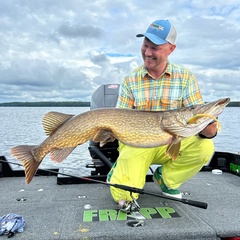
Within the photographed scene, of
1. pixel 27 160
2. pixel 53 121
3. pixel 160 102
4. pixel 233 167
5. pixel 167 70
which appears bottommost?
pixel 233 167

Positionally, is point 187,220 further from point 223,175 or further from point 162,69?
point 223,175

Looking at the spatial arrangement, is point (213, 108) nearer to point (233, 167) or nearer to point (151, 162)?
point (151, 162)

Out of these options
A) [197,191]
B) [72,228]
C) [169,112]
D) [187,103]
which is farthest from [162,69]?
[72,228]

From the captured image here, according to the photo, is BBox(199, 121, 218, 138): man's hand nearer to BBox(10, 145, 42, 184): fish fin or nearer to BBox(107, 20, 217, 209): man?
BBox(107, 20, 217, 209): man

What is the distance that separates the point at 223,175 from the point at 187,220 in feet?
8.02

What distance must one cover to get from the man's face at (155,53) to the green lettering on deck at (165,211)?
1574 millimetres

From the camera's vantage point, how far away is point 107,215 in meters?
3.35

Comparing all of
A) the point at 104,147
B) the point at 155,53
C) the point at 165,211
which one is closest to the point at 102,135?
the point at 165,211

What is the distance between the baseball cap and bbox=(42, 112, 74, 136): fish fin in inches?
52.1

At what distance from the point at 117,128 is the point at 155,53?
3.62ft

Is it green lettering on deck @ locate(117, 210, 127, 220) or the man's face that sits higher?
the man's face

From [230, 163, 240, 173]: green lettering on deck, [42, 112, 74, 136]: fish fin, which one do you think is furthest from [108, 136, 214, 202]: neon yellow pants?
[230, 163, 240, 173]: green lettering on deck

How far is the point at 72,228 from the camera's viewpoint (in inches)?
117

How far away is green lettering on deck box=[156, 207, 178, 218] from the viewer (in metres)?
3.35
